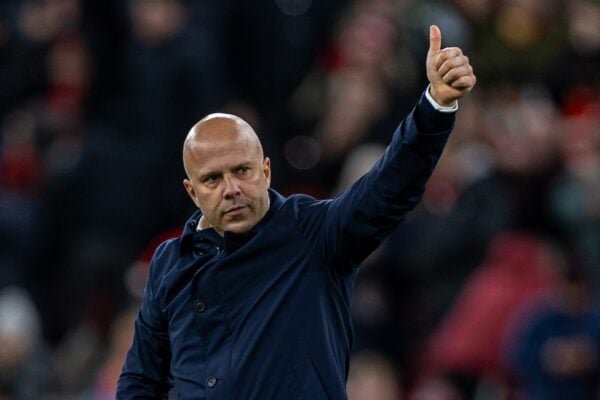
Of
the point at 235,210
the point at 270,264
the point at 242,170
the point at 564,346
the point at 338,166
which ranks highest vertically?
the point at 242,170

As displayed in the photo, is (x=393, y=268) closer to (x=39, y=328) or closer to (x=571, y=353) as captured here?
(x=571, y=353)

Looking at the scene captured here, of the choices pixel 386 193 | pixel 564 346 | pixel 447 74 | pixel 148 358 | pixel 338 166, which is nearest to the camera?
pixel 447 74

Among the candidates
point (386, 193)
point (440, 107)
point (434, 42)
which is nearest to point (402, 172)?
point (386, 193)

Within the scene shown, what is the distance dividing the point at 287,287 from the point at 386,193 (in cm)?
39

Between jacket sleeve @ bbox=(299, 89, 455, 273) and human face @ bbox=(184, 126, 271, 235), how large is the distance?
0.62ft

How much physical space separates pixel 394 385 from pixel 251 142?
427 centimetres

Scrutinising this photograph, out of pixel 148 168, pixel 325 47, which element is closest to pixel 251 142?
pixel 148 168

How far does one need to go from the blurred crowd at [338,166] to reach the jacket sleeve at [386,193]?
386cm

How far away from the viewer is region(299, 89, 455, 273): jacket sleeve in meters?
3.66

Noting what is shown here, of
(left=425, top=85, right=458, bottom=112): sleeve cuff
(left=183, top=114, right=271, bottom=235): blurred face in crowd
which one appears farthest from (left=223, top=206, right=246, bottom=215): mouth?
(left=425, top=85, right=458, bottom=112): sleeve cuff

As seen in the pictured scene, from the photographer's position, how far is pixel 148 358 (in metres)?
4.15

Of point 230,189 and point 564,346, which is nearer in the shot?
point 230,189

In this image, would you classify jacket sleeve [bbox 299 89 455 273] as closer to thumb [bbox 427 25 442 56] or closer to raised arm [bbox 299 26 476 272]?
raised arm [bbox 299 26 476 272]

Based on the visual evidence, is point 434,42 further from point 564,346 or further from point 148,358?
point 564,346
